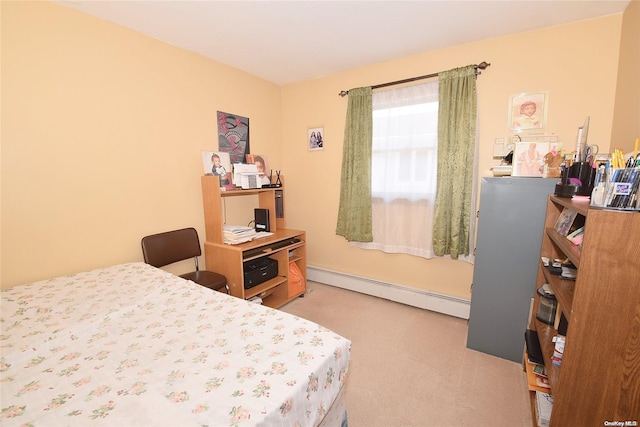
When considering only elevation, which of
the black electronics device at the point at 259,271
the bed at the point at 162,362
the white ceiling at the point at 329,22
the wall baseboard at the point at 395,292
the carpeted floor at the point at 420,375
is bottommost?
the carpeted floor at the point at 420,375

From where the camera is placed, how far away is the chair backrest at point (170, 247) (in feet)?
7.07

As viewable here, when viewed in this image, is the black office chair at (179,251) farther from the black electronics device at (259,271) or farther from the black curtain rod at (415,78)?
the black curtain rod at (415,78)

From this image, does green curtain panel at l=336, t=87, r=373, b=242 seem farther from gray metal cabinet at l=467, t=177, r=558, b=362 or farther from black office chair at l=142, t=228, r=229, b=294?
black office chair at l=142, t=228, r=229, b=294

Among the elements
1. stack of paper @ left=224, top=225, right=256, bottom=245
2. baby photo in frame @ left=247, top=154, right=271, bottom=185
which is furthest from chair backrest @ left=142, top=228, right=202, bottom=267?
baby photo in frame @ left=247, top=154, right=271, bottom=185

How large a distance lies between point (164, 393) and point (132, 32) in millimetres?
2496

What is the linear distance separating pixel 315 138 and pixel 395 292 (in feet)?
6.50

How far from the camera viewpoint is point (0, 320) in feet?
4.19

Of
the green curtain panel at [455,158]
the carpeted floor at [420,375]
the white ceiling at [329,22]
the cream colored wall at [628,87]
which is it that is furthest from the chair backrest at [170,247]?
the cream colored wall at [628,87]

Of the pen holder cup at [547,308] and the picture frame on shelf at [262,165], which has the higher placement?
the picture frame on shelf at [262,165]

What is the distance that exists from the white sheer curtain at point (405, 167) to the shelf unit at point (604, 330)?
5.13 feet

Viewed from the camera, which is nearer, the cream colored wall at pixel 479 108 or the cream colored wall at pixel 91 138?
the cream colored wall at pixel 91 138

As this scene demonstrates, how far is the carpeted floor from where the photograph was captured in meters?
1.52

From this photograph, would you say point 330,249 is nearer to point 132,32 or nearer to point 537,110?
point 537,110

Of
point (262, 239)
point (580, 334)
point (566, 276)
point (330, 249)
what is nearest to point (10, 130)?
point (262, 239)
